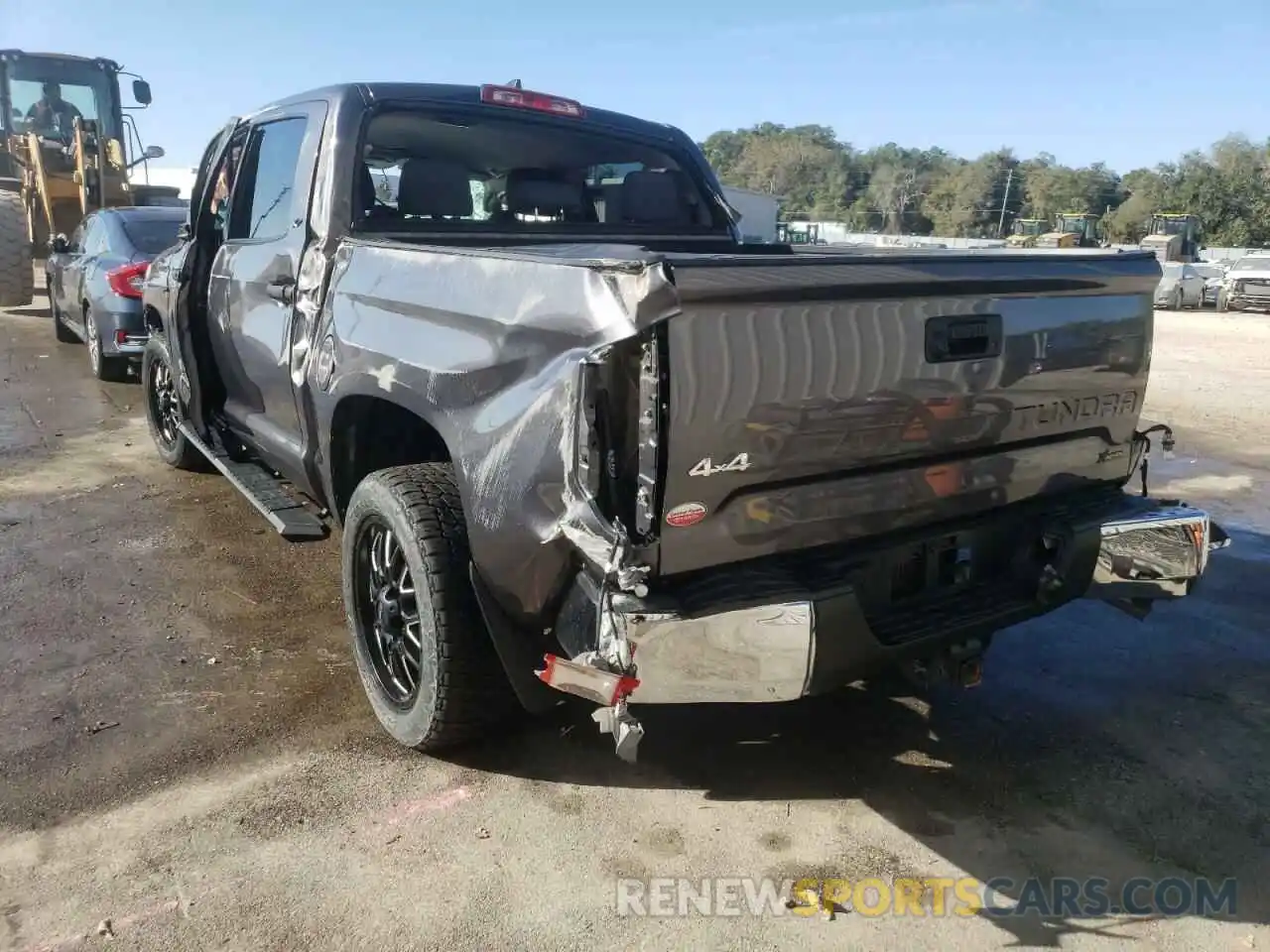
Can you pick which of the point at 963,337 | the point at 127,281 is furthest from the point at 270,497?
the point at 127,281

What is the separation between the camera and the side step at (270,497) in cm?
376

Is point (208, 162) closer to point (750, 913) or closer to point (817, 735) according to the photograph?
point (817, 735)

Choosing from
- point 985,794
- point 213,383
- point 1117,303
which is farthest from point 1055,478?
point 213,383

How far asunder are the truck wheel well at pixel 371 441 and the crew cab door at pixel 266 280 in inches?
13.0

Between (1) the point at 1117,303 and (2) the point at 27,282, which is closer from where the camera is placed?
(1) the point at 1117,303

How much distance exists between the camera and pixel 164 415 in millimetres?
6309

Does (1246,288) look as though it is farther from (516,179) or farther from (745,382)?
(745,382)

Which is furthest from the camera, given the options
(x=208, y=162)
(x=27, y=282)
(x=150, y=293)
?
(x=27, y=282)

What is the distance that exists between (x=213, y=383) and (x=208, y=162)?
109 centimetres

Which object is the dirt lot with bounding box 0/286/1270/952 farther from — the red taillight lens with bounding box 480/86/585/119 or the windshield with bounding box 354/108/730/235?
the red taillight lens with bounding box 480/86/585/119

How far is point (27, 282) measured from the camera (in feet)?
43.2

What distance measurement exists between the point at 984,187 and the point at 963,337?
3340 inches

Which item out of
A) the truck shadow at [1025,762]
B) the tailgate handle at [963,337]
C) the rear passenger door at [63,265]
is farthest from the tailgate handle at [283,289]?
the rear passenger door at [63,265]

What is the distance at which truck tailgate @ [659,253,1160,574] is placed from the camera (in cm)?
233
